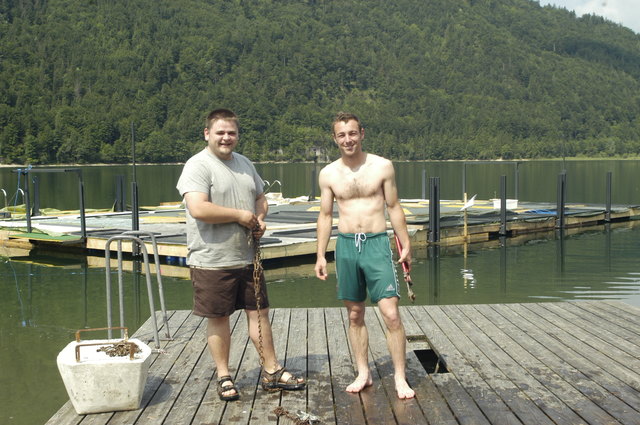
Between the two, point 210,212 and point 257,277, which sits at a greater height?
point 210,212

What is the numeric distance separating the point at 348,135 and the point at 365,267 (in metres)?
0.82

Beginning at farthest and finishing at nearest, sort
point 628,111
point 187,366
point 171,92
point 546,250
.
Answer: point 628,111 → point 171,92 → point 546,250 → point 187,366

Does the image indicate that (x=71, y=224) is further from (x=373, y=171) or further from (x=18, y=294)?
(x=373, y=171)

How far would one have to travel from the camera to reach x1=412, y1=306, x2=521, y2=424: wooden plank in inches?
173

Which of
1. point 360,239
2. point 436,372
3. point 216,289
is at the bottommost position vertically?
point 436,372

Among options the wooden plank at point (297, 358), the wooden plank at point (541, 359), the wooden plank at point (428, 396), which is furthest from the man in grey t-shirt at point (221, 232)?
the wooden plank at point (541, 359)

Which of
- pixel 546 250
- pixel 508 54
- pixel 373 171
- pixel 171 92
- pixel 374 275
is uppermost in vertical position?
pixel 508 54

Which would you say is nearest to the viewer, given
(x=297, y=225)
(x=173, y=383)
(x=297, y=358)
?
(x=173, y=383)

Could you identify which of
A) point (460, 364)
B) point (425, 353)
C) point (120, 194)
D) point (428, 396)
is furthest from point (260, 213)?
point (120, 194)

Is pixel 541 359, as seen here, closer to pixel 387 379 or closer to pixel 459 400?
pixel 459 400

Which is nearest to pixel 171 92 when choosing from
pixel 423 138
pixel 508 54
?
pixel 423 138

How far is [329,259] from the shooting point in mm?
15859

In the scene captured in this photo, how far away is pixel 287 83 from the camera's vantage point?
155 m

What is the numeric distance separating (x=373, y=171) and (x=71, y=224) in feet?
52.0
